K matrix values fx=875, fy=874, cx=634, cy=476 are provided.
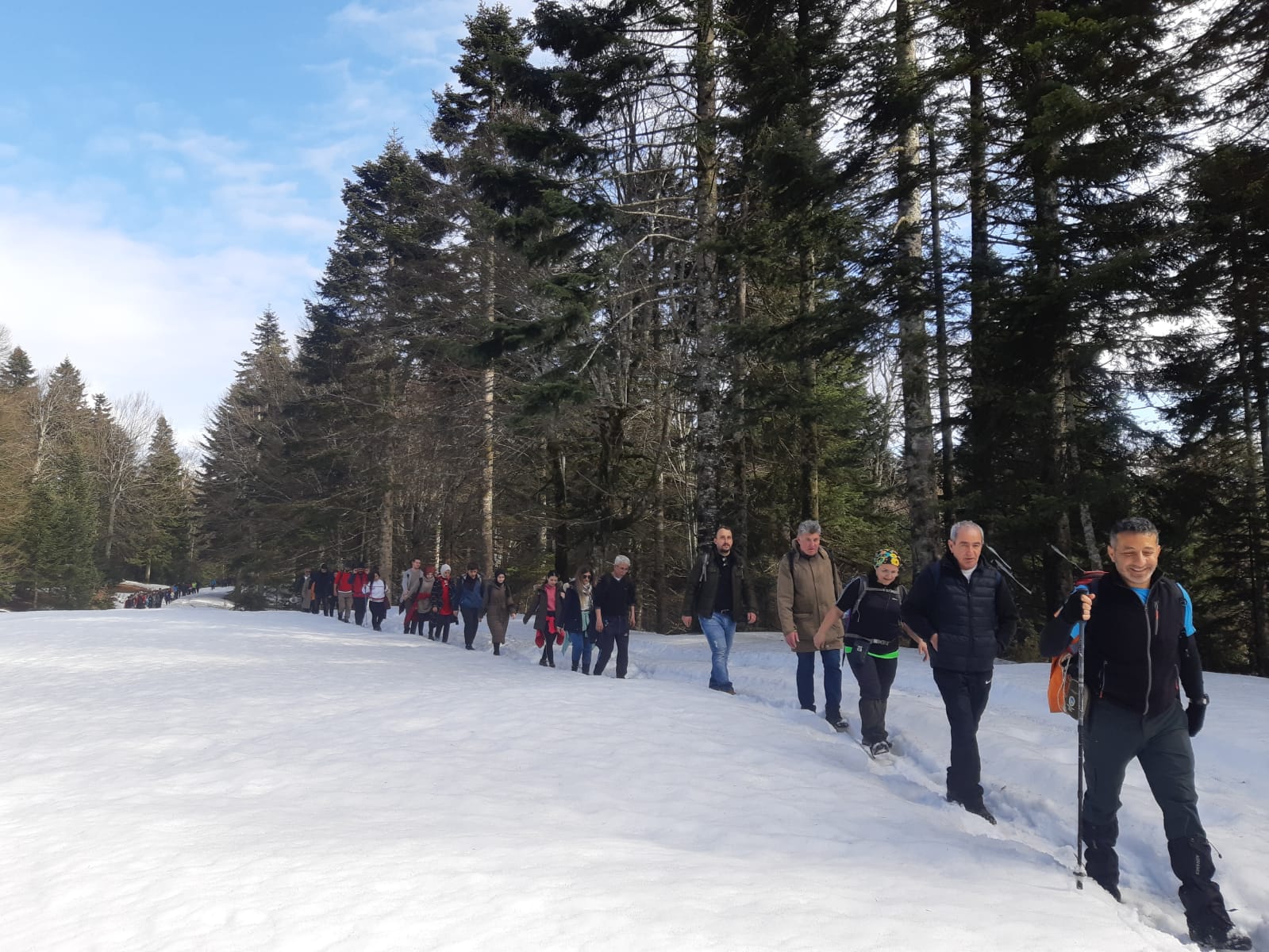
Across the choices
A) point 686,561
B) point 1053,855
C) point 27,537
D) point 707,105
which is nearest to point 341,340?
point 686,561

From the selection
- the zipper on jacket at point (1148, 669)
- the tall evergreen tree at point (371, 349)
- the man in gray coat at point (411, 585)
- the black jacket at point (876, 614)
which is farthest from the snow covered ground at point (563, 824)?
the tall evergreen tree at point (371, 349)

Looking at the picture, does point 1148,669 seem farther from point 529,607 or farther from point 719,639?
point 529,607

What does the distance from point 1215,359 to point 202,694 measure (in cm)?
1652

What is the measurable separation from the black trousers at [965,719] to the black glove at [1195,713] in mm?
1564

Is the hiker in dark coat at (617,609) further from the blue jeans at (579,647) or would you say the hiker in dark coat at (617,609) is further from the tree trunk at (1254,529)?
the tree trunk at (1254,529)

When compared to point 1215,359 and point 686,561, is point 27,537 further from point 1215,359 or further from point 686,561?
point 1215,359

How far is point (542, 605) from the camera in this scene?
1606 centimetres

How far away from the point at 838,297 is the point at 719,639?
6684 mm

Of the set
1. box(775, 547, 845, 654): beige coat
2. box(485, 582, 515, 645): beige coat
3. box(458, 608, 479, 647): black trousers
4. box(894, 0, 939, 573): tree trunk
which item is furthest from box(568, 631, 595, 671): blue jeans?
box(775, 547, 845, 654): beige coat

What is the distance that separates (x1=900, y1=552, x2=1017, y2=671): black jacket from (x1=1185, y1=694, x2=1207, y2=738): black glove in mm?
1530

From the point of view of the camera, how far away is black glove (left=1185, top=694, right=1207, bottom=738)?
4.51 m

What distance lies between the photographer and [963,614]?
20.1ft

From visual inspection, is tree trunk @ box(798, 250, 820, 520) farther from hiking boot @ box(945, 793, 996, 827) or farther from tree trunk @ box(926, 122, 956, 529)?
hiking boot @ box(945, 793, 996, 827)

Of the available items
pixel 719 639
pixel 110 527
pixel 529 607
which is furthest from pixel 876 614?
pixel 110 527
